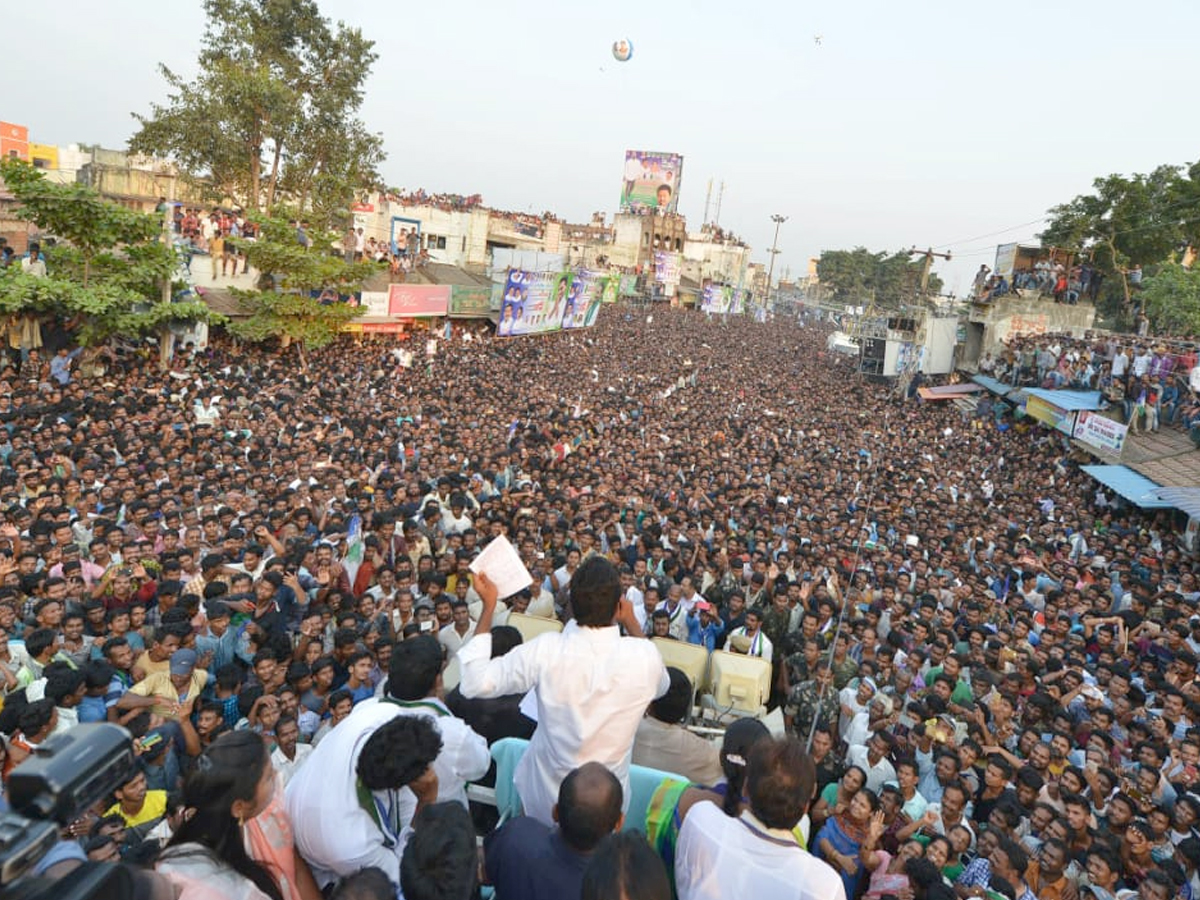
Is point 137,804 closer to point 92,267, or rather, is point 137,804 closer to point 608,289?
point 92,267

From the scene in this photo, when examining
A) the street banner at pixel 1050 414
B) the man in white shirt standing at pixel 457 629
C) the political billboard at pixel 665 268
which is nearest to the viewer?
the man in white shirt standing at pixel 457 629

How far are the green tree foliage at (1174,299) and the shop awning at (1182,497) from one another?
16.9m

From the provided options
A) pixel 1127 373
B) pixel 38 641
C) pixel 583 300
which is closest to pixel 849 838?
pixel 38 641

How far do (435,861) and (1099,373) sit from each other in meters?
21.1

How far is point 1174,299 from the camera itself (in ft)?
85.0

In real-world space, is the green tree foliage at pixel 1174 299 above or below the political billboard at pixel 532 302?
above

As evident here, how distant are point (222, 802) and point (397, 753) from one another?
451 mm

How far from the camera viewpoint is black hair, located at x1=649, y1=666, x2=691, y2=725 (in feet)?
10.1

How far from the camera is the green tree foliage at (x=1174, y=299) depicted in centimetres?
2488

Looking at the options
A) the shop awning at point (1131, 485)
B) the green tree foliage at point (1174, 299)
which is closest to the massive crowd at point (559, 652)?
the shop awning at point (1131, 485)

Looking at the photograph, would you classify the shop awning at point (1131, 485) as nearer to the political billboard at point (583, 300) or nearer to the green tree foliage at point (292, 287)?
the green tree foliage at point (292, 287)

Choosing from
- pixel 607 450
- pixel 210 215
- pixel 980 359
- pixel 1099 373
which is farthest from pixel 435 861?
pixel 980 359

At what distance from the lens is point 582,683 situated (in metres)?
2.59

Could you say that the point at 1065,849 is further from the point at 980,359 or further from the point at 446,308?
the point at 980,359
